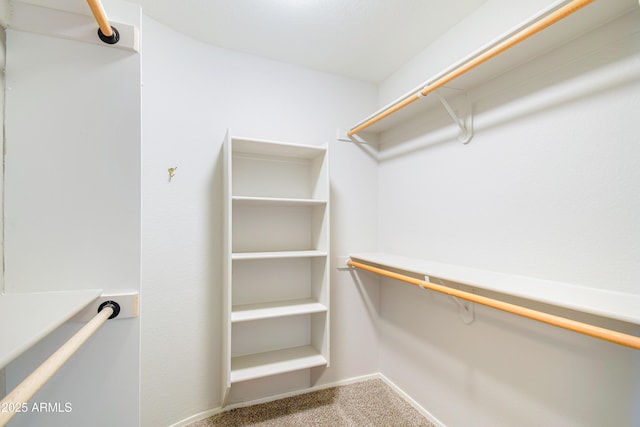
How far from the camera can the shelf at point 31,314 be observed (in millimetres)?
503

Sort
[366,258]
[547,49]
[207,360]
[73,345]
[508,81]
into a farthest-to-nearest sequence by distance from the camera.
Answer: [366,258] < [207,360] < [508,81] < [547,49] < [73,345]

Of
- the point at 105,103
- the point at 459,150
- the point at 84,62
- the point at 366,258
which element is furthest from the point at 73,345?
the point at 459,150

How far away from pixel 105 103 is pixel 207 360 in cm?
158

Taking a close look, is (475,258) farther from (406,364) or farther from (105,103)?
(105,103)

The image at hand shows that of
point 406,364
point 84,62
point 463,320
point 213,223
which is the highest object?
point 84,62

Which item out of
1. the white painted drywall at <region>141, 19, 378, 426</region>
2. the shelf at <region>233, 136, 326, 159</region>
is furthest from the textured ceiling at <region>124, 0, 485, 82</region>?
the shelf at <region>233, 136, 326, 159</region>

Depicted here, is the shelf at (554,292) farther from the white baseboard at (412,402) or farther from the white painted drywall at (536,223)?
the white baseboard at (412,402)

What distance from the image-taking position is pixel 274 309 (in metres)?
1.77

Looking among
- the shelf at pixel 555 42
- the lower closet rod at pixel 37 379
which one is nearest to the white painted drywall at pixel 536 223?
the shelf at pixel 555 42

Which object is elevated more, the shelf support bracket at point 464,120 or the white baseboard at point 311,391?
the shelf support bracket at point 464,120

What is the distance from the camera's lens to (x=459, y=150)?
5.14 ft

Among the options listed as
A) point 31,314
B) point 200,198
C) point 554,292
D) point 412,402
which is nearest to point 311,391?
point 412,402

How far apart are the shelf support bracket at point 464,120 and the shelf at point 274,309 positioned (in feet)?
4.38

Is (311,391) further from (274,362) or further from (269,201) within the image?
(269,201)
